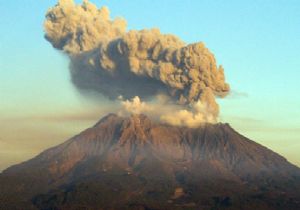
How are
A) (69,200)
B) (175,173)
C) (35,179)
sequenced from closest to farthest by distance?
(69,200)
(35,179)
(175,173)

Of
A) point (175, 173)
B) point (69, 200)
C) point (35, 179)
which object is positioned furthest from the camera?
point (175, 173)

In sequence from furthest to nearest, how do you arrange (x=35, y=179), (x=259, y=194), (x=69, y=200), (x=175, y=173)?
(x=175, y=173)
(x=35, y=179)
(x=259, y=194)
(x=69, y=200)

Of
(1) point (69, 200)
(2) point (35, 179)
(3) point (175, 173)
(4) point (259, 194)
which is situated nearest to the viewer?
(1) point (69, 200)

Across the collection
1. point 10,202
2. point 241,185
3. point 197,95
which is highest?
point 197,95

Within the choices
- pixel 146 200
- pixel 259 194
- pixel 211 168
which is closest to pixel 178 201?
pixel 146 200

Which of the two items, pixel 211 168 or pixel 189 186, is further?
pixel 211 168

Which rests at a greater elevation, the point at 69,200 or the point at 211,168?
the point at 211,168

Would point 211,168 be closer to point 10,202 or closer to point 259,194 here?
point 259,194

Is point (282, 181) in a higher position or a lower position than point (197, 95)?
lower

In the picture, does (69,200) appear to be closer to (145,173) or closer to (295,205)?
(145,173)
